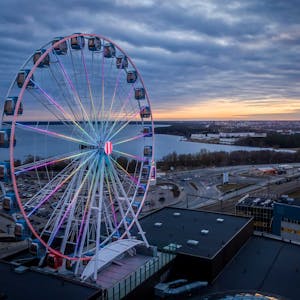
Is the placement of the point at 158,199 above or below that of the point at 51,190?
below

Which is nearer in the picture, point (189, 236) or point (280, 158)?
point (189, 236)

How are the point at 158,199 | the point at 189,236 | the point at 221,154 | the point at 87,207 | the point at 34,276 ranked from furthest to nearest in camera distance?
the point at 221,154 → the point at 158,199 → the point at 189,236 → the point at 87,207 → the point at 34,276

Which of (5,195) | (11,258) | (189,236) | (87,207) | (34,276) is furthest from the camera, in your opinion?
(189,236)

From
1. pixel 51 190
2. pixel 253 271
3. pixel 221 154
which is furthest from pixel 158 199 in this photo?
pixel 221 154

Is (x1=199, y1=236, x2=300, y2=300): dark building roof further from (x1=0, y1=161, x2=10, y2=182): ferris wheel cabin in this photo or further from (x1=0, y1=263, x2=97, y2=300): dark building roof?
(x1=0, y1=161, x2=10, y2=182): ferris wheel cabin

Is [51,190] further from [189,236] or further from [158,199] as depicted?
[158,199]

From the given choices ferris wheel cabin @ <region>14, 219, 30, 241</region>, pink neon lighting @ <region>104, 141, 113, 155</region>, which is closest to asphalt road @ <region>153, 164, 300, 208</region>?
pink neon lighting @ <region>104, 141, 113, 155</region>

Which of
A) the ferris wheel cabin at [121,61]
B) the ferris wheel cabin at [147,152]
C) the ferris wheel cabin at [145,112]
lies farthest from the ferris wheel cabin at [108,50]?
the ferris wheel cabin at [147,152]

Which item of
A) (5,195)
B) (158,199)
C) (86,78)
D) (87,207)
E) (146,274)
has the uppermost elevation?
(86,78)

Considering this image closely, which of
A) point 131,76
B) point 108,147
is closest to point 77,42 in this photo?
point 131,76
